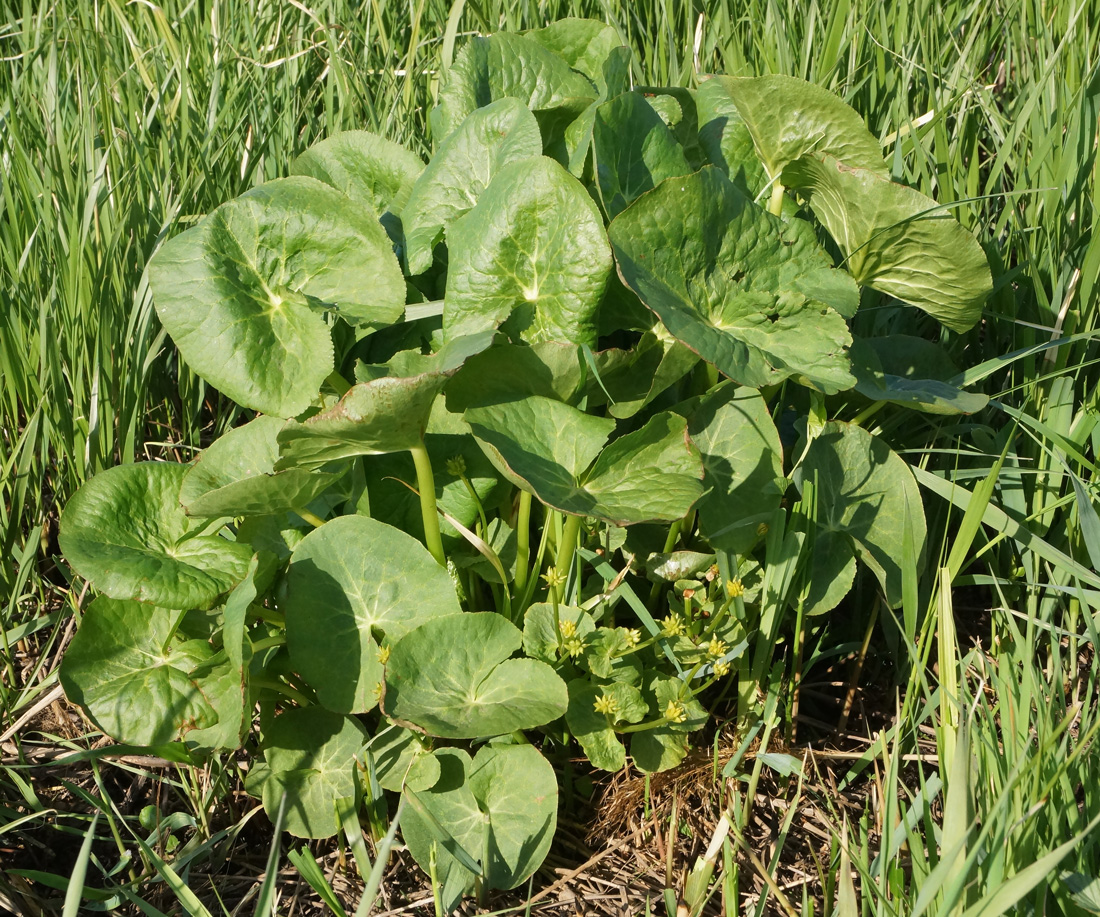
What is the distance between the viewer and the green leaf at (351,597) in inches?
49.3

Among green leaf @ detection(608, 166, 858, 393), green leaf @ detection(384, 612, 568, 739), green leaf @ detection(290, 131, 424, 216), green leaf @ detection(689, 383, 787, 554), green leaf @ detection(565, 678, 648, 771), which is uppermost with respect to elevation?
green leaf @ detection(290, 131, 424, 216)

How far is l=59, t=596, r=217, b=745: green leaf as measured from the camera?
125 centimetres

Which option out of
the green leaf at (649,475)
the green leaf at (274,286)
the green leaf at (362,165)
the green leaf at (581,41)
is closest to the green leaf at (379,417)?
the green leaf at (274,286)

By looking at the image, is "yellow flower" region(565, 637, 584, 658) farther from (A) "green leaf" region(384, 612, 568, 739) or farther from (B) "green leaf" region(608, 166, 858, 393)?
(B) "green leaf" region(608, 166, 858, 393)

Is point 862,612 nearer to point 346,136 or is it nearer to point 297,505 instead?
point 297,505

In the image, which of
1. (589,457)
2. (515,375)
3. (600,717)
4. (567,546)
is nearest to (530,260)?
(515,375)

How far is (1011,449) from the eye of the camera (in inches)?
64.9

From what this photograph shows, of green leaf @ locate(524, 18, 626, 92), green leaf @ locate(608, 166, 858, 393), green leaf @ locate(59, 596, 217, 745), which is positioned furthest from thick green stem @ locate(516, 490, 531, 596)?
green leaf @ locate(524, 18, 626, 92)

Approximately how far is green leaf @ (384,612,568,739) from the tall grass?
1.40 ft

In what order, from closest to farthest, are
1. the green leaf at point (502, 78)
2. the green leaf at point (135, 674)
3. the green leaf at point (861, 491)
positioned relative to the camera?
the green leaf at point (135, 674), the green leaf at point (861, 491), the green leaf at point (502, 78)

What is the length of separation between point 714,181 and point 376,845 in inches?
38.5

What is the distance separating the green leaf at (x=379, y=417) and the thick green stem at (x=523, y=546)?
0.20m

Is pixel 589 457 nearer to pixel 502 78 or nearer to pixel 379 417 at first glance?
pixel 379 417

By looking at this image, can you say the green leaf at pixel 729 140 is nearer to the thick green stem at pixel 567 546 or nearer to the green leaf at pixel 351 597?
the thick green stem at pixel 567 546
